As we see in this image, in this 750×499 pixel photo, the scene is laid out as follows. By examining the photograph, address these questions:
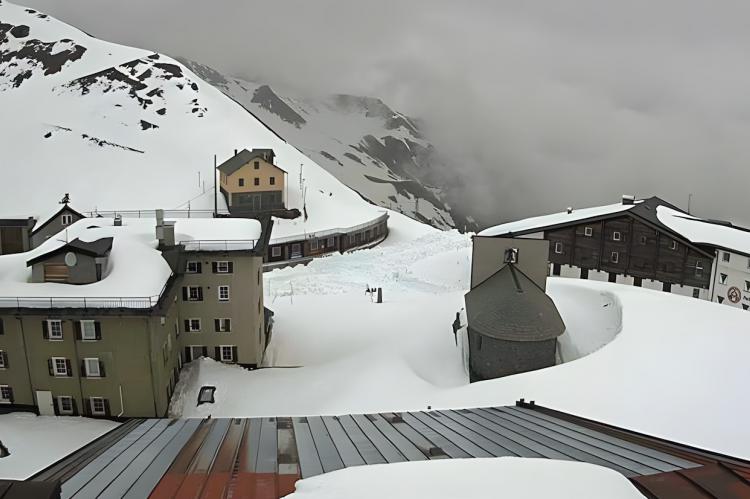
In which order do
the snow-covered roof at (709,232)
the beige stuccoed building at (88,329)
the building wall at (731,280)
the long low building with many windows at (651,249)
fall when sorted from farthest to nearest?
the long low building with many windows at (651,249)
the snow-covered roof at (709,232)
the building wall at (731,280)
the beige stuccoed building at (88,329)

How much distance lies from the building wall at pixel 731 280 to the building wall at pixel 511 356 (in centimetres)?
2006

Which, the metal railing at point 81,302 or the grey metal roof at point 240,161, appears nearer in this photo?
the metal railing at point 81,302

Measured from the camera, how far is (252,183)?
56.7m

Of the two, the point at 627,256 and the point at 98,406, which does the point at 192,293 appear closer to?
the point at 98,406

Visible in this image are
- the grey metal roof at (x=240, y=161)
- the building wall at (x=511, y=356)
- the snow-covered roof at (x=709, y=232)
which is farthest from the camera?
the grey metal roof at (x=240, y=161)

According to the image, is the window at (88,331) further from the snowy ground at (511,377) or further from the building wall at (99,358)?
the snowy ground at (511,377)

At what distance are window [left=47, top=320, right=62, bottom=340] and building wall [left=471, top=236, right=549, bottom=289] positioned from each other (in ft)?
65.3

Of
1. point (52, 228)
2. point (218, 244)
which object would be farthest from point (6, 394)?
point (52, 228)

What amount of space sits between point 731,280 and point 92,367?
3973 cm

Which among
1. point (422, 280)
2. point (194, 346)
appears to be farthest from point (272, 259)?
point (194, 346)

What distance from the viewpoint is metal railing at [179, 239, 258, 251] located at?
26.2m

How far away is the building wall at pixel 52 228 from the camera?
1788 inches

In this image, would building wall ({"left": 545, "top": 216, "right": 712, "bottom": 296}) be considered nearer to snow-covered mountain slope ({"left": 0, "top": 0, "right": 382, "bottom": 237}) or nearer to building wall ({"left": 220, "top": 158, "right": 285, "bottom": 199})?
snow-covered mountain slope ({"left": 0, "top": 0, "right": 382, "bottom": 237})

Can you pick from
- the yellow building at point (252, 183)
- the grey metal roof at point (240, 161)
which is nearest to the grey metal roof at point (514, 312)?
the yellow building at point (252, 183)
